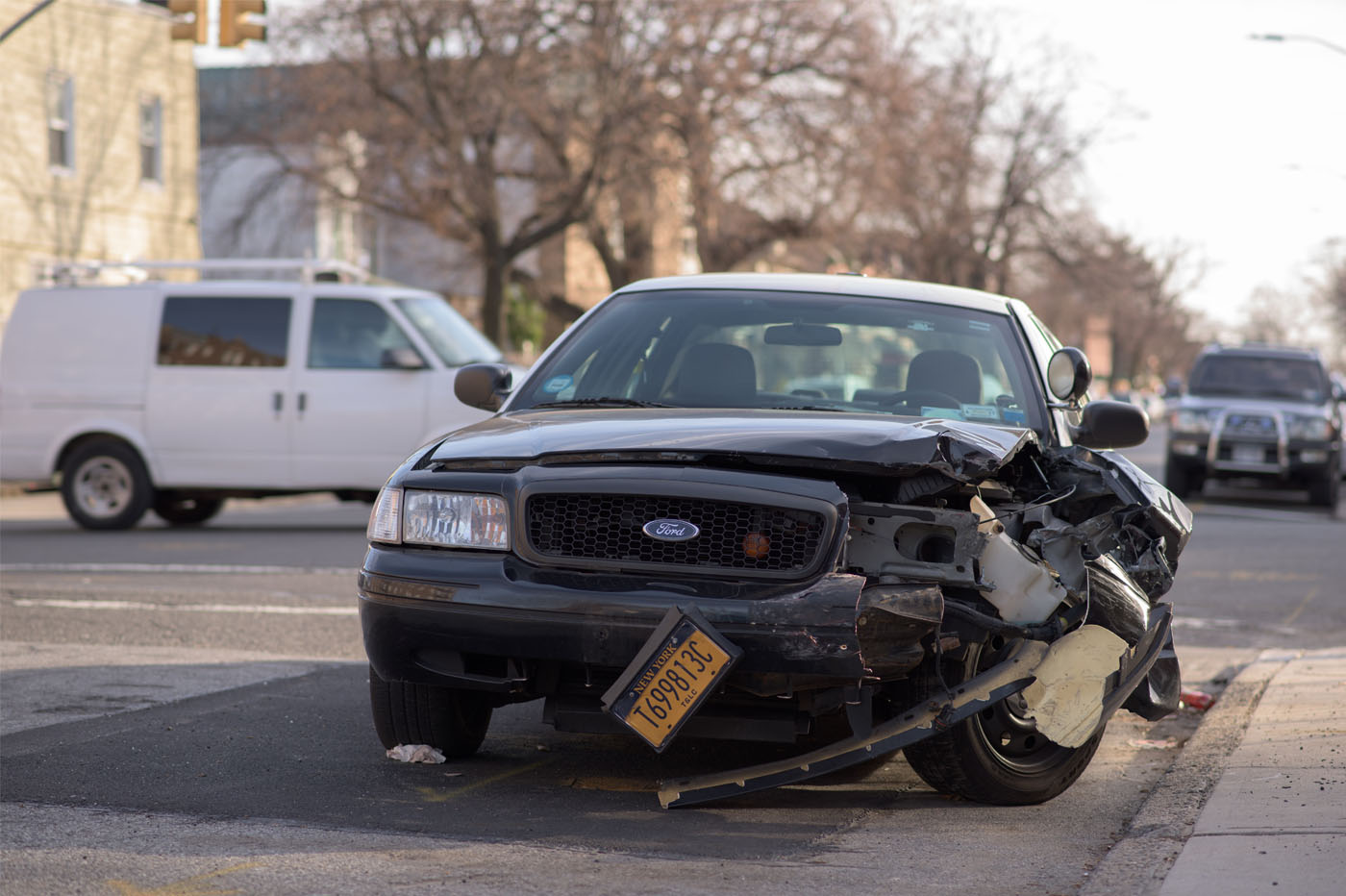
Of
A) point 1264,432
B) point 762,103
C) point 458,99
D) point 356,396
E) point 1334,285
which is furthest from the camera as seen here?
point 1334,285

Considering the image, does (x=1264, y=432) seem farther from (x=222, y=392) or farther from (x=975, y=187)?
(x=975, y=187)

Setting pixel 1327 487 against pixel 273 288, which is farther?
pixel 1327 487

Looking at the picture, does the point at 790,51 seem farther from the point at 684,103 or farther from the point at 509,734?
the point at 509,734

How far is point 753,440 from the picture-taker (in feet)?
15.3

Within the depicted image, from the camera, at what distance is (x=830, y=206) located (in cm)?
3481

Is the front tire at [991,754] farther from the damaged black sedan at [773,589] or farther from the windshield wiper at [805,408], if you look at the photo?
the windshield wiper at [805,408]

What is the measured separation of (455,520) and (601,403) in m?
1.13

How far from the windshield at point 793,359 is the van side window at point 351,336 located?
826 cm

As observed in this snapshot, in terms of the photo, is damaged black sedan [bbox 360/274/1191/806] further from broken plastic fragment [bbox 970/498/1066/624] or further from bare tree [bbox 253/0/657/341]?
bare tree [bbox 253/0/657/341]

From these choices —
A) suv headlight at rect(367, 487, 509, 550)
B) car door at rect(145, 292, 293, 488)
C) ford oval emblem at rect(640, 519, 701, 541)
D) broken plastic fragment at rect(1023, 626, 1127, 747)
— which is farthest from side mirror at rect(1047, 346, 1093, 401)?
car door at rect(145, 292, 293, 488)

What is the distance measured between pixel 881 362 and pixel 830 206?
2927 centimetres

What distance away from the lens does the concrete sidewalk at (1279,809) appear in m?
3.96

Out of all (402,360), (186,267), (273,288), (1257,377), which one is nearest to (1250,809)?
(402,360)

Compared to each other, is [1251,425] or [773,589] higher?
[773,589]
